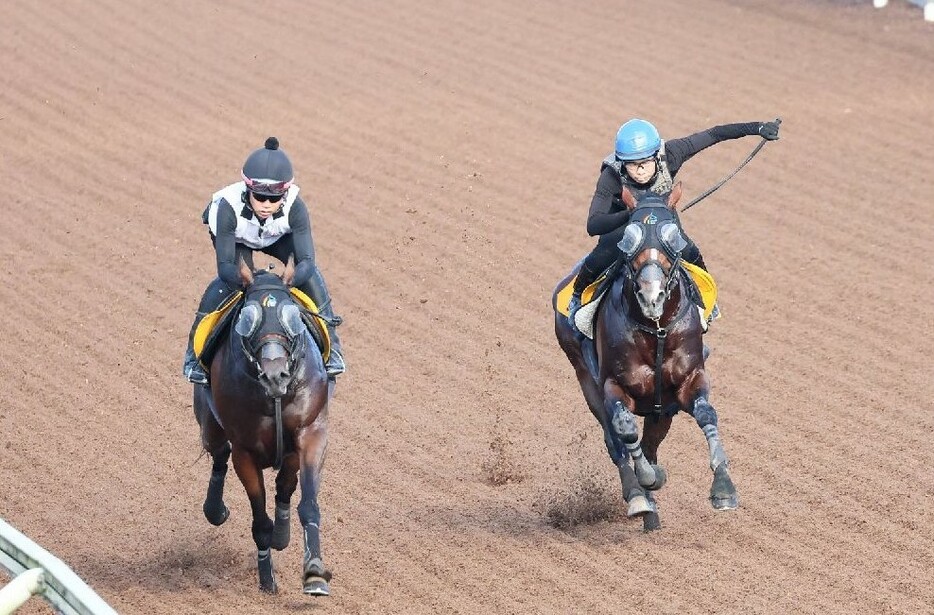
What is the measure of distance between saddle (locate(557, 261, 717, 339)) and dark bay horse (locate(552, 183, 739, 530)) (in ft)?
0.20

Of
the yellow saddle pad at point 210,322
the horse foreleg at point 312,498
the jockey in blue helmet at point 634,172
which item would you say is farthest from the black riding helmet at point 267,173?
the jockey in blue helmet at point 634,172

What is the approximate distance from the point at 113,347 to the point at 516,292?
12.7 ft

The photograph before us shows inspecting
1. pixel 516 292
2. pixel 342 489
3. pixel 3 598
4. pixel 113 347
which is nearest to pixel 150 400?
pixel 113 347

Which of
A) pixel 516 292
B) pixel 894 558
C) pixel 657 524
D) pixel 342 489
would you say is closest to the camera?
pixel 894 558

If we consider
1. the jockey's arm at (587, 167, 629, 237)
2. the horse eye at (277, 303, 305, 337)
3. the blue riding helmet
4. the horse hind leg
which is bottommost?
the horse hind leg

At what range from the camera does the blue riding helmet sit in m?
10.9

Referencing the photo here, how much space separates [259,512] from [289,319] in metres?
1.39

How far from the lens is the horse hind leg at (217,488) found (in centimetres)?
1103

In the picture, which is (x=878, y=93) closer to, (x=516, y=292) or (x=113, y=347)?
(x=516, y=292)

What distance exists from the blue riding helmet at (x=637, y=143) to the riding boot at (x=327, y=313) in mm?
2109

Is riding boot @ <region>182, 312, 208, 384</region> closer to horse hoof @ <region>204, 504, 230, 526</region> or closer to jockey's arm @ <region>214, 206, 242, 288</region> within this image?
jockey's arm @ <region>214, 206, 242, 288</region>

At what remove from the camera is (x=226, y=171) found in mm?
19734

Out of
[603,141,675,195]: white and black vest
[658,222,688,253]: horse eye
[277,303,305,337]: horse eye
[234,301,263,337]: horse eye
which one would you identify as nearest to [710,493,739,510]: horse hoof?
[658,222,688,253]: horse eye

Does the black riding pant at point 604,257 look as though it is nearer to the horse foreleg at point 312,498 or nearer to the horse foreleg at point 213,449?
the horse foreleg at point 312,498
